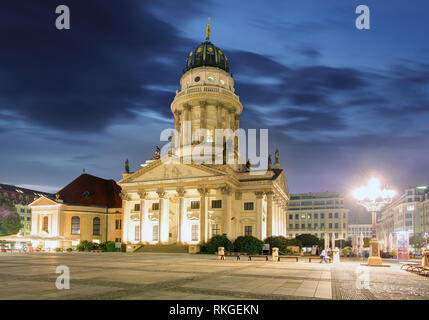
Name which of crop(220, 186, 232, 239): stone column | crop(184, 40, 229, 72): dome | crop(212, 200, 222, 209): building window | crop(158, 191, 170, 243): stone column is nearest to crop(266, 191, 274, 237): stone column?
crop(220, 186, 232, 239): stone column

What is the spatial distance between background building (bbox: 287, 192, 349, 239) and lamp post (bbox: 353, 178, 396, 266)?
11538 cm

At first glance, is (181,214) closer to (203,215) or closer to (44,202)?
(203,215)

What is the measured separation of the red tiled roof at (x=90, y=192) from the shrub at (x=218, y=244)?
31.6 metres

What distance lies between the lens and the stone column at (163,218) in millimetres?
62500

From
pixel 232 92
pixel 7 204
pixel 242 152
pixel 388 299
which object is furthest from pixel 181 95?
pixel 388 299

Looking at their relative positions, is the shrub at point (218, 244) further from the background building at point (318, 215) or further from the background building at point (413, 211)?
the background building at point (318, 215)

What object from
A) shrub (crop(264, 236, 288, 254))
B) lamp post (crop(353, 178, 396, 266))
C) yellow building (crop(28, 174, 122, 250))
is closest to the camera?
lamp post (crop(353, 178, 396, 266))

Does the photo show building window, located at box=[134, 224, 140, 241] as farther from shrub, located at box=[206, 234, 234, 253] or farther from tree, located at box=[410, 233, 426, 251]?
tree, located at box=[410, 233, 426, 251]

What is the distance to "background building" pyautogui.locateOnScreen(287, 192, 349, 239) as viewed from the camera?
475ft

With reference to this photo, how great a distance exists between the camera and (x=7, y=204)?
91.4m

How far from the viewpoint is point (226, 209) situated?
5975cm

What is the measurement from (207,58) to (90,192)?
3726cm
